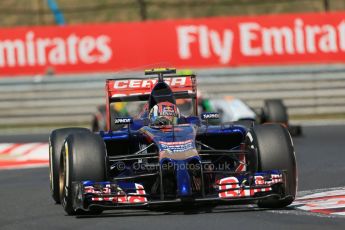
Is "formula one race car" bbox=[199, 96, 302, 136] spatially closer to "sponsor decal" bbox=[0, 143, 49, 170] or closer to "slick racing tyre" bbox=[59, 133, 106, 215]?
"sponsor decal" bbox=[0, 143, 49, 170]

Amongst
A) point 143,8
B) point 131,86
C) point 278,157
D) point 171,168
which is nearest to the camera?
point 171,168

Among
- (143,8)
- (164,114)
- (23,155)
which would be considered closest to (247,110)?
(23,155)

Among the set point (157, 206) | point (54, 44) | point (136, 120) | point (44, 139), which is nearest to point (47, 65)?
point (54, 44)

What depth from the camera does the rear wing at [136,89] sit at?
1289 centimetres

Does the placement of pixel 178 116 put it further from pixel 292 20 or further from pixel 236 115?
pixel 292 20

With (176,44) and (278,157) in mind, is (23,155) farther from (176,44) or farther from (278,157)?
(278,157)

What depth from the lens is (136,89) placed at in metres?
12.9

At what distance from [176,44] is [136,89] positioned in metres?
10.4

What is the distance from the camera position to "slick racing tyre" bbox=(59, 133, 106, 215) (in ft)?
32.3

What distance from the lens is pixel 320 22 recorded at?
75.2 feet

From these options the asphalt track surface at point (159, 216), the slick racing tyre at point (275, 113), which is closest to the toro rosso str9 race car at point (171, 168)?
the asphalt track surface at point (159, 216)

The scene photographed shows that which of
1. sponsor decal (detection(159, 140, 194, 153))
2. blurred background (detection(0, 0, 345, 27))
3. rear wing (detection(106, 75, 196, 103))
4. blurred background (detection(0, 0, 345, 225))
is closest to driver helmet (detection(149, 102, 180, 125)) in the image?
sponsor decal (detection(159, 140, 194, 153))

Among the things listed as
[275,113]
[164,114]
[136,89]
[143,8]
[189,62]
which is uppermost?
[143,8]

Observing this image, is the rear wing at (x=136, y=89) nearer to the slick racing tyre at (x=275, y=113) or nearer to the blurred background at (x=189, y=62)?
the slick racing tyre at (x=275, y=113)
